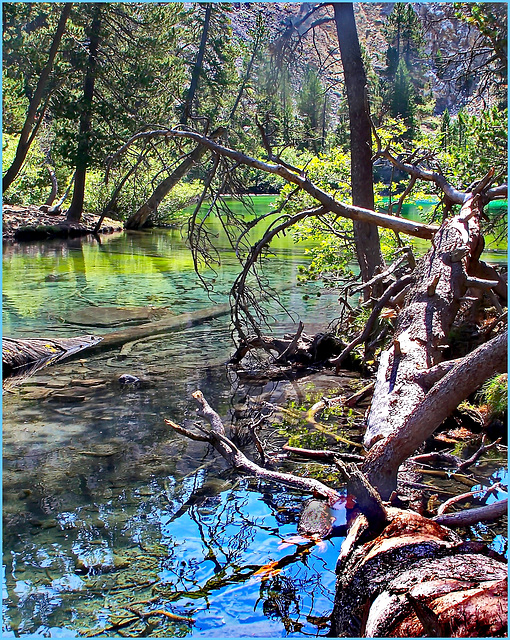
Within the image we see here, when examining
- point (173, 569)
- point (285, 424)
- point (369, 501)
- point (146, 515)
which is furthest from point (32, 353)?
point (369, 501)

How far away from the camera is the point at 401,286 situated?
5961 mm

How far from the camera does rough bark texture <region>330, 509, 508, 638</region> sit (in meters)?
2.11

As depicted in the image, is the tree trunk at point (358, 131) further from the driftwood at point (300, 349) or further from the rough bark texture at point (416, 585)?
the rough bark texture at point (416, 585)

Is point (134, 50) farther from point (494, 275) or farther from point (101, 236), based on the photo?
point (494, 275)

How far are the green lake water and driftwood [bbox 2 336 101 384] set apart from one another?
0.28 metres

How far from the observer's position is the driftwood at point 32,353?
7723mm

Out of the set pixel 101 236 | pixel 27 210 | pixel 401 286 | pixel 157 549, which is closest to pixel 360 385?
pixel 401 286

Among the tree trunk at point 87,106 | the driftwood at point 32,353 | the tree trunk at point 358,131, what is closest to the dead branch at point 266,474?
the driftwood at point 32,353

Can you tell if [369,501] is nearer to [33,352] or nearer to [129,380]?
[129,380]

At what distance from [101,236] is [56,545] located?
79.5 feet

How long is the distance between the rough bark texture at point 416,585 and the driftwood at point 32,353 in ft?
17.9

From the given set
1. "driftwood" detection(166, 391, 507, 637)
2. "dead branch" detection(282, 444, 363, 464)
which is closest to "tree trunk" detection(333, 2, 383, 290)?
"dead branch" detection(282, 444, 363, 464)

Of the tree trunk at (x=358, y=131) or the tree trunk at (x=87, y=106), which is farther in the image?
the tree trunk at (x=87, y=106)

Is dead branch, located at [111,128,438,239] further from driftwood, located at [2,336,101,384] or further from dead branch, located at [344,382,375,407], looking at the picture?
driftwood, located at [2,336,101,384]
